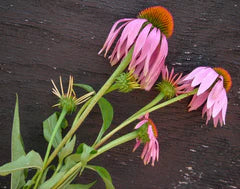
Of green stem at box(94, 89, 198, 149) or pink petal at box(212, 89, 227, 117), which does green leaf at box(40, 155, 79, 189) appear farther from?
pink petal at box(212, 89, 227, 117)

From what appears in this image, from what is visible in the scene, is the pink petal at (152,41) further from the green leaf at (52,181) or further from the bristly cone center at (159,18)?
the green leaf at (52,181)

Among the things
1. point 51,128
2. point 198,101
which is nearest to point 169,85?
point 198,101

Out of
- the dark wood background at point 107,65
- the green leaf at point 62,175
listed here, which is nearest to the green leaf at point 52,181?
the green leaf at point 62,175

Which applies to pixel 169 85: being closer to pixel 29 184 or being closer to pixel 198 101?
pixel 198 101

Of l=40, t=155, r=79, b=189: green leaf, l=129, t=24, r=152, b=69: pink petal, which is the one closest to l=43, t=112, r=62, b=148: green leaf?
l=40, t=155, r=79, b=189: green leaf

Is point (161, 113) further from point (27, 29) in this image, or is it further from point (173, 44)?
point (27, 29)

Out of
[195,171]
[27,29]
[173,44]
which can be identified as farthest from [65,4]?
[195,171]

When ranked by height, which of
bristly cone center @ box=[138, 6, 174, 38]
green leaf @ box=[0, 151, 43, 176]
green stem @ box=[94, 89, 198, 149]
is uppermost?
bristly cone center @ box=[138, 6, 174, 38]
